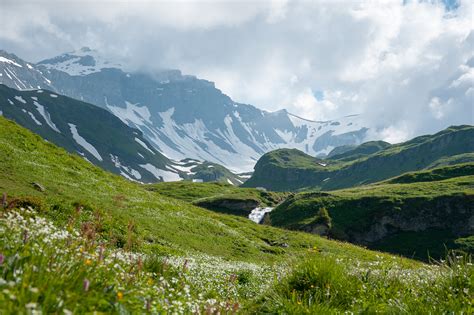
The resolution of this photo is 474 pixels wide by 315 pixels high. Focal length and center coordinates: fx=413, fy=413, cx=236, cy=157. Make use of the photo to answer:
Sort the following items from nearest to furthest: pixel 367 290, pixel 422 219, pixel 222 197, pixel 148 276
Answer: pixel 148 276 → pixel 367 290 → pixel 422 219 → pixel 222 197

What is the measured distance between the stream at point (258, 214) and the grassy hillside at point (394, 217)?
286 cm

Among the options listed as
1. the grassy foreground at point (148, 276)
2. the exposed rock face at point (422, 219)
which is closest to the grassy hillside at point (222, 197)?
the exposed rock face at point (422, 219)

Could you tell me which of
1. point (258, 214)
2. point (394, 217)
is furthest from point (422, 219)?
point (258, 214)

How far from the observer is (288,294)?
11281 millimetres

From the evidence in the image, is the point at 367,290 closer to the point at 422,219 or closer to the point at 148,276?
the point at 148,276

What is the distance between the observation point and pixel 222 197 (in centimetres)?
9781

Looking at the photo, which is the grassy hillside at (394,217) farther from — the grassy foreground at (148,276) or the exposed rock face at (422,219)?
the grassy foreground at (148,276)

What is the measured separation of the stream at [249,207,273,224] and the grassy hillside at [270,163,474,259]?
2859 millimetres

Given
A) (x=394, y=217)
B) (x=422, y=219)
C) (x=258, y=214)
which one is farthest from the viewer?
(x=258, y=214)

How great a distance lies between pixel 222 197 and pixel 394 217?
125 ft

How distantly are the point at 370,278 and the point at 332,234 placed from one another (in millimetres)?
68937

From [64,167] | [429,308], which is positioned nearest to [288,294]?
[429,308]

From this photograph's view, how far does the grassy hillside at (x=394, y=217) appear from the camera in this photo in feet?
253

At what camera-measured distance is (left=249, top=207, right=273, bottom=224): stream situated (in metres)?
90.3
